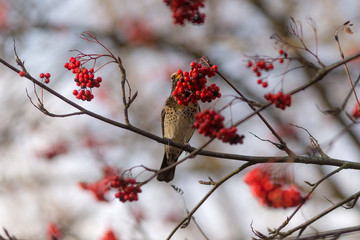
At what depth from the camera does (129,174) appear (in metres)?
3.07

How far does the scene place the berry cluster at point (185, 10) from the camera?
2.53 metres

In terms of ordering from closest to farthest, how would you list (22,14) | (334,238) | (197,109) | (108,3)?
(334,238), (197,109), (22,14), (108,3)

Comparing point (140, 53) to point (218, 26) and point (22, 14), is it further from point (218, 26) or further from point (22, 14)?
point (22, 14)

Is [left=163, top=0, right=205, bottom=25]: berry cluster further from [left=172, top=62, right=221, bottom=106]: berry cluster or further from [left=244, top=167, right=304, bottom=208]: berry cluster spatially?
[left=244, top=167, right=304, bottom=208]: berry cluster

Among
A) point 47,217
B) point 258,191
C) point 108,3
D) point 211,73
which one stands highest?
point 108,3

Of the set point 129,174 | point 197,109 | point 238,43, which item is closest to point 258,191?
point 129,174

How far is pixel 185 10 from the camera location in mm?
2576

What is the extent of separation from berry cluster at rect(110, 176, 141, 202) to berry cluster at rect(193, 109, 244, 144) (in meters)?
0.64

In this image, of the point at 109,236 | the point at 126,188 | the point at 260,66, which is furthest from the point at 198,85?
the point at 109,236

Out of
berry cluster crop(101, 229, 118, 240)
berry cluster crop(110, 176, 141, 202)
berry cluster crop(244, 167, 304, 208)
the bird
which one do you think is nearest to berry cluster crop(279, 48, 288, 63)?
berry cluster crop(244, 167, 304, 208)

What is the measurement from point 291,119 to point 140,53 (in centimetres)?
420

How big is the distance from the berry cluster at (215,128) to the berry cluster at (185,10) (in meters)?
0.66

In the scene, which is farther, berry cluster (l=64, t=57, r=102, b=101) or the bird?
the bird

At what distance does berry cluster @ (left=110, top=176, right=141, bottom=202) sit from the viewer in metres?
2.67
